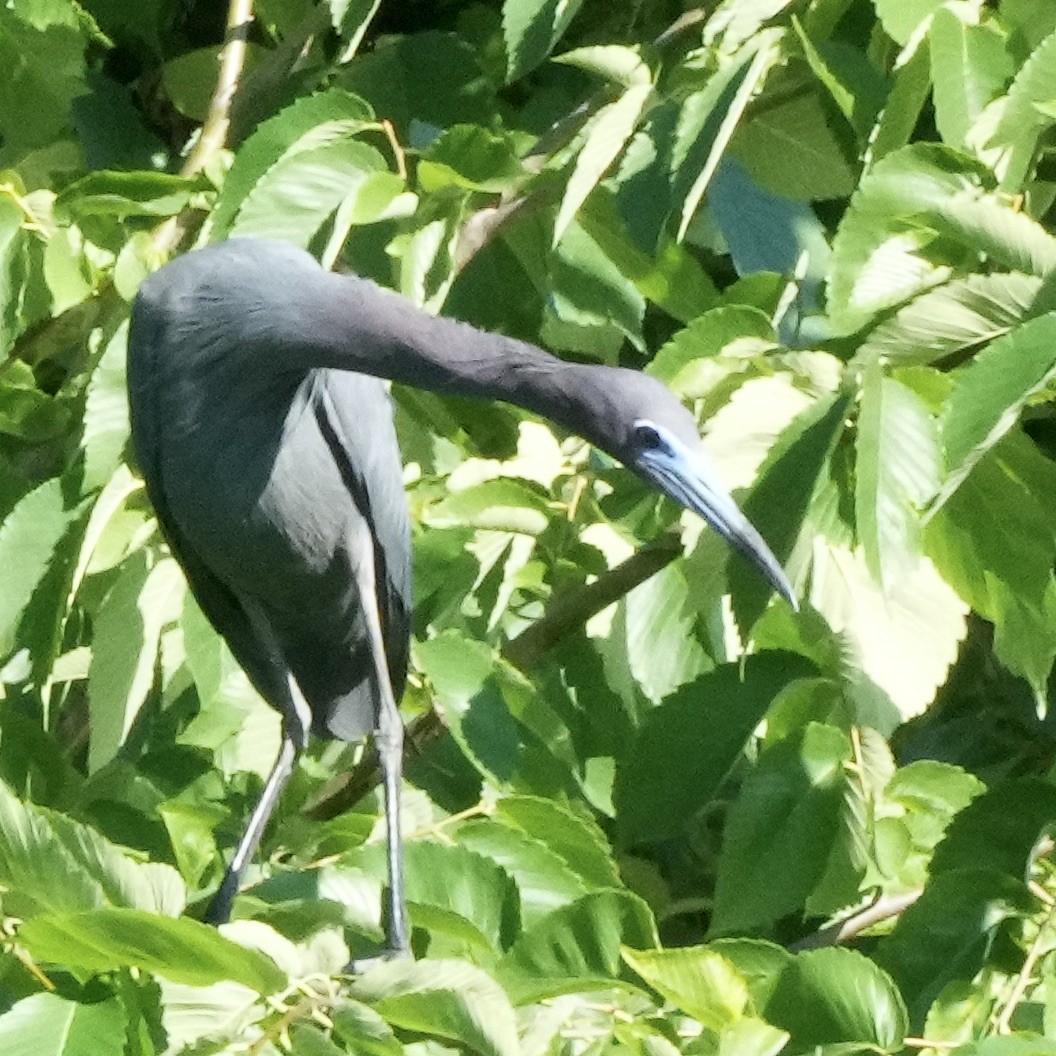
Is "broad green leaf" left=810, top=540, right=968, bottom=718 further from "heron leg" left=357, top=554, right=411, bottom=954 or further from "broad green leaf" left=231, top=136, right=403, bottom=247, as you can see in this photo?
"broad green leaf" left=231, top=136, right=403, bottom=247

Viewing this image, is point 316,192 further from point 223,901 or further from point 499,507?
point 223,901

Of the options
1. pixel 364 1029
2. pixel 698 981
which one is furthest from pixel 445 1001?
pixel 698 981

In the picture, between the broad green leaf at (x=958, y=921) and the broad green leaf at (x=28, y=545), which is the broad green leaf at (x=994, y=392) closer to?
the broad green leaf at (x=958, y=921)

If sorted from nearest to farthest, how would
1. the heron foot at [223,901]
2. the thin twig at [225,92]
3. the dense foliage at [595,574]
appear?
the dense foliage at [595,574] → the heron foot at [223,901] → the thin twig at [225,92]

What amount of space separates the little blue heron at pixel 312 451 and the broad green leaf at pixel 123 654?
79mm

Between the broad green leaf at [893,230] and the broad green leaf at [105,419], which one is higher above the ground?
the broad green leaf at [893,230]

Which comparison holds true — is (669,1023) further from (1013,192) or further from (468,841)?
(1013,192)

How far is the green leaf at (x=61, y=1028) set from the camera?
3.57 ft

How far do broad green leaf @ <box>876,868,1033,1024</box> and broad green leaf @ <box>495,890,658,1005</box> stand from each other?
22 centimetres

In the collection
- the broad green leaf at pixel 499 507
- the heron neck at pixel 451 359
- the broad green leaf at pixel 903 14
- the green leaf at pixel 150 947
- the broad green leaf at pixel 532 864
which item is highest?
the broad green leaf at pixel 903 14

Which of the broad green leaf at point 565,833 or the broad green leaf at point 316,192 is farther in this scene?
the broad green leaf at point 316,192

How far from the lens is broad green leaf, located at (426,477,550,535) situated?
5.00ft

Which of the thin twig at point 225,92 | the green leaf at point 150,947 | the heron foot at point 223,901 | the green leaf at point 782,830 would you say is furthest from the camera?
the thin twig at point 225,92

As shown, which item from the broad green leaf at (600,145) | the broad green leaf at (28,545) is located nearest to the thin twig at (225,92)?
the broad green leaf at (28,545)
